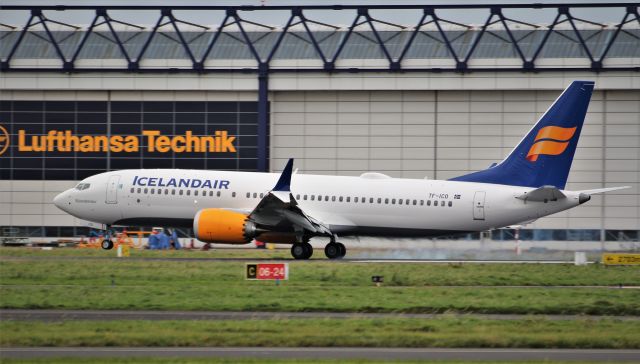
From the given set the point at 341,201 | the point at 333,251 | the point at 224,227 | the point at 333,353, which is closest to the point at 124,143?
the point at 224,227

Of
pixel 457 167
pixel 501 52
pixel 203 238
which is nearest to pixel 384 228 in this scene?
pixel 203 238

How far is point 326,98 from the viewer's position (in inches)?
2598

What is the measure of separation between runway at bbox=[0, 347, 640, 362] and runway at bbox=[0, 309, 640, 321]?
4844 millimetres

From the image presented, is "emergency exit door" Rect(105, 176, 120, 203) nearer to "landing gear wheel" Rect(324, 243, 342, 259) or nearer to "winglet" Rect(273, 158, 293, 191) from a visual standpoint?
"winglet" Rect(273, 158, 293, 191)

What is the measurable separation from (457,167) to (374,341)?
4495cm

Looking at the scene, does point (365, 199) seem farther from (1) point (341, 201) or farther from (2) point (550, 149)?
(2) point (550, 149)

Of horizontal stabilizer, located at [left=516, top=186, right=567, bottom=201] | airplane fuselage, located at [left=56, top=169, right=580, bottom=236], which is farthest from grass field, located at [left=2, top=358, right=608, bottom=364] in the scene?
airplane fuselage, located at [left=56, top=169, right=580, bottom=236]

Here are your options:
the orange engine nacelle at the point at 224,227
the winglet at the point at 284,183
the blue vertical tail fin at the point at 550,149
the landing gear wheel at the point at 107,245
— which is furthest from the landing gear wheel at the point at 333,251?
the landing gear wheel at the point at 107,245

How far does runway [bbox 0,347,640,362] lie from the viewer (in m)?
19.2

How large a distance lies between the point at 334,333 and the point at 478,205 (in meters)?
24.5

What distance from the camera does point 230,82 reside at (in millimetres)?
65938

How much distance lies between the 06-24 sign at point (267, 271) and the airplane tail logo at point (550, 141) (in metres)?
17.4

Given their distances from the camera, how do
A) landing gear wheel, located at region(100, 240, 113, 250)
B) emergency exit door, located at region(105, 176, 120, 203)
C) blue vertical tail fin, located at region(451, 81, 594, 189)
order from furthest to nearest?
landing gear wheel, located at region(100, 240, 113, 250)
emergency exit door, located at region(105, 176, 120, 203)
blue vertical tail fin, located at region(451, 81, 594, 189)

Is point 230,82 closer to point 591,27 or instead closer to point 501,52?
point 501,52
